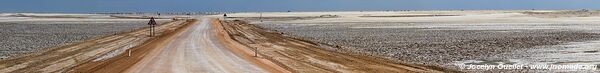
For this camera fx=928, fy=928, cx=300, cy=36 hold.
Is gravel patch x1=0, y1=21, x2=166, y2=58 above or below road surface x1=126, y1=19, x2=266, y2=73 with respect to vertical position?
below

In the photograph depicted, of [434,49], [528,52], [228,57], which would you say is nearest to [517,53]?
[528,52]

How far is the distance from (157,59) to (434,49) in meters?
11.6

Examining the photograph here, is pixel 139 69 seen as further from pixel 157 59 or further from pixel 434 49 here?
pixel 434 49

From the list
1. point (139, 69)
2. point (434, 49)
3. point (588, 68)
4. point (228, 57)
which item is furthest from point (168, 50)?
point (588, 68)

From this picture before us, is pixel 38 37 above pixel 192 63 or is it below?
below

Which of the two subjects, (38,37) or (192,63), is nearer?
(192,63)

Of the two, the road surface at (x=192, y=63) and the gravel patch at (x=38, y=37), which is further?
the gravel patch at (x=38, y=37)

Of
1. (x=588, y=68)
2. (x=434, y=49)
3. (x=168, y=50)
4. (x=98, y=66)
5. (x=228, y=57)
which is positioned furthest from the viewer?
(x=434, y=49)

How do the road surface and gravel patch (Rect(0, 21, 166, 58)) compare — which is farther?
gravel patch (Rect(0, 21, 166, 58))

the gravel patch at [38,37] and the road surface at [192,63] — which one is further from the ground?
the road surface at [192,63]

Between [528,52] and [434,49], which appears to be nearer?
[528,52]

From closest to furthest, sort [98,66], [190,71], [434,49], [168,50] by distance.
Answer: [190,71] < [98,66] < [168,50] < [434,49]

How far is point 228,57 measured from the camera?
876 inches

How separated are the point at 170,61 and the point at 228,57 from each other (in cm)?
259
